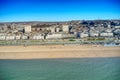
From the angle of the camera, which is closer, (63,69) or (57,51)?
(63,69)

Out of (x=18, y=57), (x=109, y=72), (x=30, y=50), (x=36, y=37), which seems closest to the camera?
(x=109, y=72)

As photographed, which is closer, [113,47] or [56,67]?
[56,67]

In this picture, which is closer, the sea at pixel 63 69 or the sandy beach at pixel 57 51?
the sea at pixel 63 69

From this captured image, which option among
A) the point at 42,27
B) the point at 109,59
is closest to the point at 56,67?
the point at 109,59

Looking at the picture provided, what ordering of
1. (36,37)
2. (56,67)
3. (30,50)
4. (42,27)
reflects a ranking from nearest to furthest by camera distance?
(56,67) < (30,50) < (36,37) < (42,27)

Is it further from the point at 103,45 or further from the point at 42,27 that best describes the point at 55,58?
the point at 42,27
